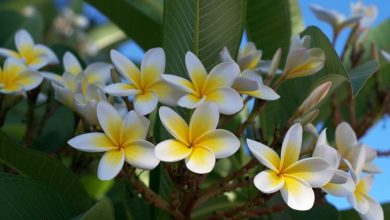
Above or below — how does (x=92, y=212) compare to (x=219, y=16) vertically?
below

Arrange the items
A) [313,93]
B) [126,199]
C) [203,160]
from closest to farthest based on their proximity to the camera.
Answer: [203,160] < [313,93] < [126,199]

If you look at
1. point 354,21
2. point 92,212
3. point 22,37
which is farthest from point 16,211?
point 354,21

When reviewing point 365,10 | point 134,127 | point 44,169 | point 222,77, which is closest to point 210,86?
point 222,77

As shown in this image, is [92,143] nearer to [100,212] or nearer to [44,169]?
[100,212]

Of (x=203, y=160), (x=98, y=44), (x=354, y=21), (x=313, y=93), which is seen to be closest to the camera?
(x=203, y=160)

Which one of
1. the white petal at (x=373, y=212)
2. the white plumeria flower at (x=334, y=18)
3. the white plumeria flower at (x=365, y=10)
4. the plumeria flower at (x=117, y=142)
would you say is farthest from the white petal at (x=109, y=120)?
the white plumeria flower at (x=365, y=10)

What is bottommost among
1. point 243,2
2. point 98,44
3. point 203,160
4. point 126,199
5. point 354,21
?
point 98,44

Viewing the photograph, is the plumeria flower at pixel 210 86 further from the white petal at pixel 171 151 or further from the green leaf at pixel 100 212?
the green leaf at pixel 100 212

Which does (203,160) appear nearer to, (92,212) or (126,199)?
(92,212)

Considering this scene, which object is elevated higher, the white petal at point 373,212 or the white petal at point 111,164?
the white petal at point 111,164
